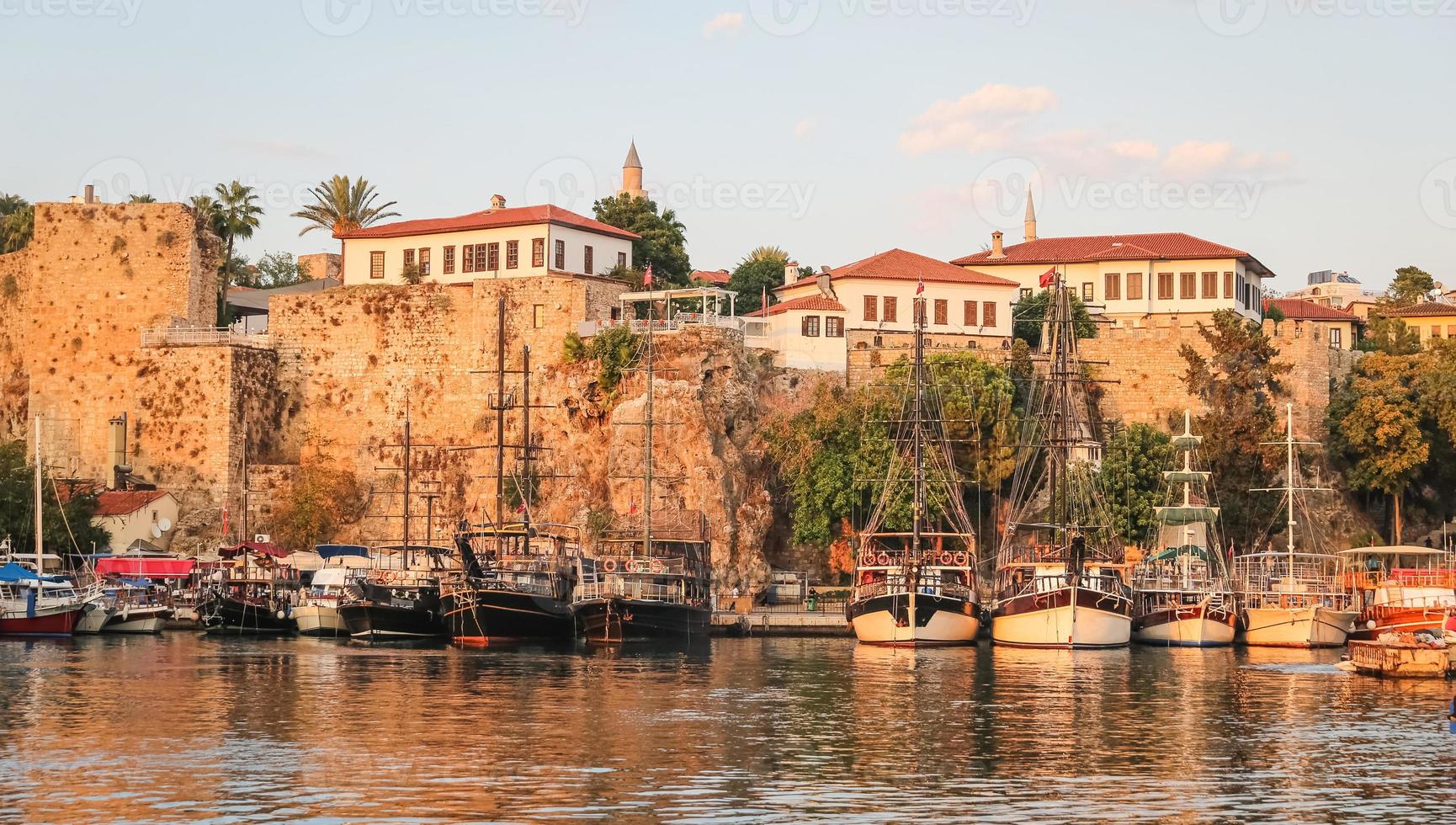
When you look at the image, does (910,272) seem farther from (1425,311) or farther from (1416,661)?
(1425,311)

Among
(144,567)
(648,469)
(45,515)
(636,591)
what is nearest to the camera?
Answer: (636,591)

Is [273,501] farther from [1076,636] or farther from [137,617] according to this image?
[1076,636]

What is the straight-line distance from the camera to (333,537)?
2918 inches

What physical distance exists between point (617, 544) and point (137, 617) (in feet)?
54.3

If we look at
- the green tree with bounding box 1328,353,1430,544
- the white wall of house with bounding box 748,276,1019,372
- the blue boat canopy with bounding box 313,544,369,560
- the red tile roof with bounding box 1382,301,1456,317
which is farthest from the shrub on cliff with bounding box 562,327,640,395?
the red tile roof with bounding box 1382,301,1456,317

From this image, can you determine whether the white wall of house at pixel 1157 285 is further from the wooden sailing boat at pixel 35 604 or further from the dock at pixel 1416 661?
the wooden sailing boat at pixel 35 604

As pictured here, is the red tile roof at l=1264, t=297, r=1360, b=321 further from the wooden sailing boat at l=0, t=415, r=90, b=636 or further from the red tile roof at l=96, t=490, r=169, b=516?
the wooden sailing boat at l=0, t=415, r=90, b=636

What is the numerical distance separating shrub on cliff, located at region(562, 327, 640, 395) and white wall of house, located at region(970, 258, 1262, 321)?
2152 centimetres

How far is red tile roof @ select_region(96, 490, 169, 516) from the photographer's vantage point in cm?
7106

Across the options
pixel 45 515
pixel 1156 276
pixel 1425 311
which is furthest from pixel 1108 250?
pixel 45 515

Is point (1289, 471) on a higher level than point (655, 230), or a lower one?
lower

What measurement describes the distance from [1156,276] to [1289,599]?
23412 millimetres

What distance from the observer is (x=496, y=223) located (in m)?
75.8

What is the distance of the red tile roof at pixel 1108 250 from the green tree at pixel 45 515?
40147 millimetres
